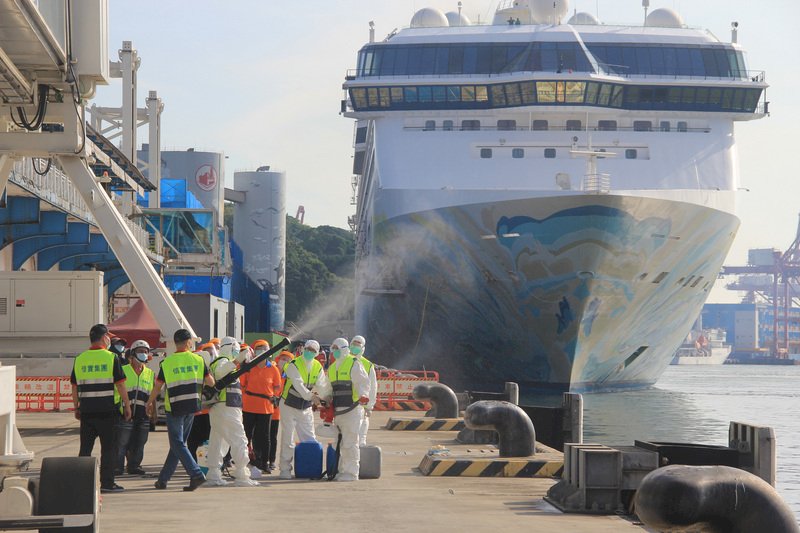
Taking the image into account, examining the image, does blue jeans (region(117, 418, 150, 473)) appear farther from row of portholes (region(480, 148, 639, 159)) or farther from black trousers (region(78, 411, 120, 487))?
row of portholes (region(480, 148, 639, 159))

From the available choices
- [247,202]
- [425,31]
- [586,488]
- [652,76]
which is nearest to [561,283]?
[652,76]

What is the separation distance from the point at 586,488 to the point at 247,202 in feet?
297

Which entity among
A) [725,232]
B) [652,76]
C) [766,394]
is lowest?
[766,394]

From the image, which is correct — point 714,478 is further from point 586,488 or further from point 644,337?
point 644,337

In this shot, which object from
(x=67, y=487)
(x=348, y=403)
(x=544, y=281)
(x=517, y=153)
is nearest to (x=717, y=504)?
(x=67, y=487)

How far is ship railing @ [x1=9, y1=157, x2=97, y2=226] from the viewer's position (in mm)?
23681

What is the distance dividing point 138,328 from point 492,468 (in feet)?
44.3

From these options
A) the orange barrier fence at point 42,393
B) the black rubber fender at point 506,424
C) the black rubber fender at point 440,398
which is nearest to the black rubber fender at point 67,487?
the black rubber fender at point 506,424

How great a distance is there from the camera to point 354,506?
1216 cm

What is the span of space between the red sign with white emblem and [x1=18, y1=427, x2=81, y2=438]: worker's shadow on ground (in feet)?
223

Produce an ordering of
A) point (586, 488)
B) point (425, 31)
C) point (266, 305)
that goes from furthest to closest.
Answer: point (266, 305) → point (425, 31) → point (586, 488)

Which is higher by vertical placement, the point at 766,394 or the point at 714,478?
the point at 714,478

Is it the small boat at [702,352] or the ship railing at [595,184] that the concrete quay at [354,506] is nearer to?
the ship railing at [595,184]

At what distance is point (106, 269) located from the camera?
132ft
